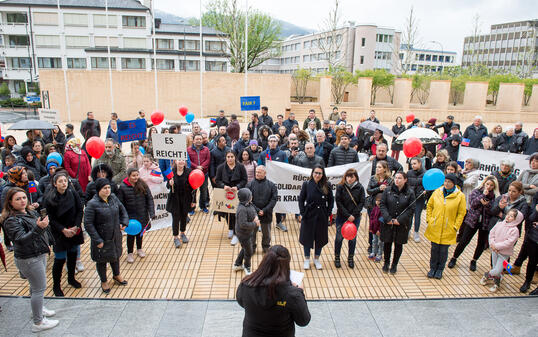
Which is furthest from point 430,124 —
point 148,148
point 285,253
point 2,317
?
point 2,317

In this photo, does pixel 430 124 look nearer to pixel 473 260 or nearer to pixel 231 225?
pixel 473 260

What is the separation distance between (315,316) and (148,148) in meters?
6.07

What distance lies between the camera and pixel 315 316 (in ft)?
16.5

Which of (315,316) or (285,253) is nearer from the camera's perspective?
(285,253)

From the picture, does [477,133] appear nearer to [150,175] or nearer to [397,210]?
[397,210]

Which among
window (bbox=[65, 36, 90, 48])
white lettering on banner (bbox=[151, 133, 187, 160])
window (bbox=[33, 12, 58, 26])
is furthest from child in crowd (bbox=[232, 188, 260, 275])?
window (bbox=[33, 12, 58, 26])

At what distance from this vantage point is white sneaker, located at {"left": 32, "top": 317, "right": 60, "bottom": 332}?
4625mm

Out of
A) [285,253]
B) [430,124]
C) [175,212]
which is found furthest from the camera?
[430,124]

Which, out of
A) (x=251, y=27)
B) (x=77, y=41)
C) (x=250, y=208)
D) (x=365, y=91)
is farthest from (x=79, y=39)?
(x=250, y=208)

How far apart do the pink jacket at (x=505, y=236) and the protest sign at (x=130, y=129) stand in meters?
7.60

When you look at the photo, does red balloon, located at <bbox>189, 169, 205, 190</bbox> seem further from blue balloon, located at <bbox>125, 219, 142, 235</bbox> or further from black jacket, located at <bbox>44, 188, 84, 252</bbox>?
black jacket, located at <bbox>44, 188, 84, 252</bbox>

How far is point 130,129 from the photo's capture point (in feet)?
29.1

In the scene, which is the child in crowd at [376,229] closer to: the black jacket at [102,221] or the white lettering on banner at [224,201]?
the white lettering on banner at [224,201]

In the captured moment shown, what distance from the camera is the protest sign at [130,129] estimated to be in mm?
8789
